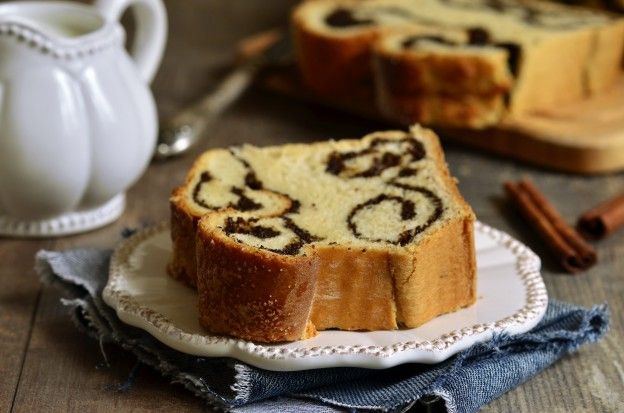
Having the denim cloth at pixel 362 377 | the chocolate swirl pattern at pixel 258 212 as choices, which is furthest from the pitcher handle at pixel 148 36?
the denim cloth at pixel 362 377

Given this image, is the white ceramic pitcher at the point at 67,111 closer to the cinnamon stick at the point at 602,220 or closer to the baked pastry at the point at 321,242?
the baked pastry at the point at 321,242

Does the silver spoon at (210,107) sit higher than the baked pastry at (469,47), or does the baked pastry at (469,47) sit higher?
the baked pastry at (469,47)

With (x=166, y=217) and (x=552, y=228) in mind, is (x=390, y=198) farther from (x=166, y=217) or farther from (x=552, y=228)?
(x=166, y=217)

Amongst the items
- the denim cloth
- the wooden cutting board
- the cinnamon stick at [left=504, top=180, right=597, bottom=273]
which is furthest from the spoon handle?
the denim cloth

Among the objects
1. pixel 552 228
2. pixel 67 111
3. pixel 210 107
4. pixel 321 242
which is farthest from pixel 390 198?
pixel 210 107

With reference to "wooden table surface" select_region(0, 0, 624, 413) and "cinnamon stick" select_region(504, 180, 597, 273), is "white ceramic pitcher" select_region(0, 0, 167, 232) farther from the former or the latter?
"cinnamon stick" select_region(504, 180, 597, 273)

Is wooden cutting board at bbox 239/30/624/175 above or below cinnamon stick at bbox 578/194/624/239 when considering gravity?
below
